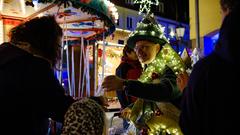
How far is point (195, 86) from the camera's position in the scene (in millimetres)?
1710

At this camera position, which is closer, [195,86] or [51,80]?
[195,86]

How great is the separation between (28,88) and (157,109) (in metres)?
1.35

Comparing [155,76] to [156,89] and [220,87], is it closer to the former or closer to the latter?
[156,89]

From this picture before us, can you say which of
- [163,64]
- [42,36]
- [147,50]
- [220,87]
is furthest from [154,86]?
[220,87]

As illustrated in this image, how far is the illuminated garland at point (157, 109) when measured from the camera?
3.13 meters

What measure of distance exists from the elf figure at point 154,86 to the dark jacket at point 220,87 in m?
1.15

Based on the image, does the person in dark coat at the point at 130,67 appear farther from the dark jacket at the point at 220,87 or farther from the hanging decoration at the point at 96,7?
the dark jacket at the point at 220,87

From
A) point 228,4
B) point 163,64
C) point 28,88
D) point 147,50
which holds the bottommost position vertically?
point 28,88

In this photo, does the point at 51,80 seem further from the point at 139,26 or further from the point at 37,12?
the point at 37,12

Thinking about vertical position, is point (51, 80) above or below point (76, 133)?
above

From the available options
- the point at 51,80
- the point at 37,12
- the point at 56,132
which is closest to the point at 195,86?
the point at 51,80

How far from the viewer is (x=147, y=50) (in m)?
3.45

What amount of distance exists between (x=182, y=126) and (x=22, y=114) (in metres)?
1.16

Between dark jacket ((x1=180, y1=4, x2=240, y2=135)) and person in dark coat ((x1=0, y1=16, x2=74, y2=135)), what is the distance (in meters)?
1.15
